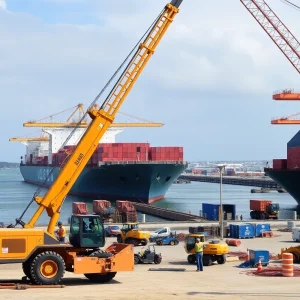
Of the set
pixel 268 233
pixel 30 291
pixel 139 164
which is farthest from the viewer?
pixel 139 164

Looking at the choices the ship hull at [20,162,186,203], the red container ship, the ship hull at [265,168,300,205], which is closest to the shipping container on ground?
the red container ship

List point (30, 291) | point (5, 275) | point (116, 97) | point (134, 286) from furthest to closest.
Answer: point (116, 97)
point (5, 275)
point (134, 286)
point (30, 291)

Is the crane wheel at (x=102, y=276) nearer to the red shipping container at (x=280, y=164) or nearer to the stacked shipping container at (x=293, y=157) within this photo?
the stacked shipping container at (x=293, y=157)

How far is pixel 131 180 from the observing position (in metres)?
95.1

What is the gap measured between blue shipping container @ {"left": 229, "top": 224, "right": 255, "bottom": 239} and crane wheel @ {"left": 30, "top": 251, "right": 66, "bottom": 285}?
2191cm

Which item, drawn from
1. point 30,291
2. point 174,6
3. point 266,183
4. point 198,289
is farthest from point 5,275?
point 266,183

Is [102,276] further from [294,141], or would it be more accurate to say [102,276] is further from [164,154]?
[164,154]

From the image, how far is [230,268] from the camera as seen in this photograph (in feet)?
86.7

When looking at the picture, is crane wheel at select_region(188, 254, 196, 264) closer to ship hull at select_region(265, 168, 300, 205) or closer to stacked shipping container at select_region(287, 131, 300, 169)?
ship hull at select_region(265, 168, 300, 205)

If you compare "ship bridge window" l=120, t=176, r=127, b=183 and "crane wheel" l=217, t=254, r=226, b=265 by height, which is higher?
"ship bridge window" l=120, t=176, r=127, b=183

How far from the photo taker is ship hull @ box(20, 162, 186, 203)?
9306 cm

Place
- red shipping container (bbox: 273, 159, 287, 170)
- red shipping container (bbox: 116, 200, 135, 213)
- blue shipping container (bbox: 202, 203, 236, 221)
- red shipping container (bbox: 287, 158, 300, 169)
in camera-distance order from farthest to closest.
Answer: red shipping container (bbox: 273, 159, 287, 170) → red shipping container (bbox: 287, 158, 300, 169) → red shipping container (bbox: 116, 200, 135, 213) → blue shipping container (bbox: 202, 203, 236, 221)

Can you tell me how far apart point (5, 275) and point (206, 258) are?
8.07m

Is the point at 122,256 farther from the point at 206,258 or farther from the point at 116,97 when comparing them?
the point at 116,97
